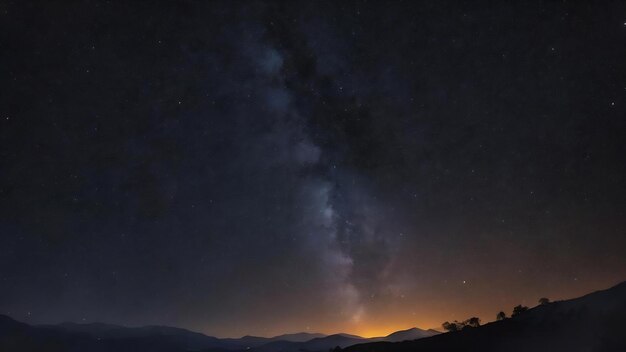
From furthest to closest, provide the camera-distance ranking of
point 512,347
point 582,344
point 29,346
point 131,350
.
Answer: point 131,350, point 29,346, point 512,347, point 582,344

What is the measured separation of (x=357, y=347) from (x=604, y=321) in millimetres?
36552

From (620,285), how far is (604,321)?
11.2 m

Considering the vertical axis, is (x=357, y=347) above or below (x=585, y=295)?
below

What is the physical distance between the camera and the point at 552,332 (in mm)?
59594

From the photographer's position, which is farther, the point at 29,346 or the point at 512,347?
the point at 29,346

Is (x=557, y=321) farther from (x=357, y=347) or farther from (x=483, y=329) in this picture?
(x=357, y=347)

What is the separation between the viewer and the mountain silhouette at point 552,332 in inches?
2068

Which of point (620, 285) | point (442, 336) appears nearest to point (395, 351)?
point (442, 336)

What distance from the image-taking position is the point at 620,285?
61.1 metres

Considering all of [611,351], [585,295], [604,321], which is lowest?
[611,351]

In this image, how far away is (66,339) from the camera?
183m

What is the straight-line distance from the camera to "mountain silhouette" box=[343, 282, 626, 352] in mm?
52531

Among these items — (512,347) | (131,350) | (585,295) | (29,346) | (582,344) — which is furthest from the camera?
(131,350)

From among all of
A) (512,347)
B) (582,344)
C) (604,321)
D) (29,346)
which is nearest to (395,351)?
(512,347)
